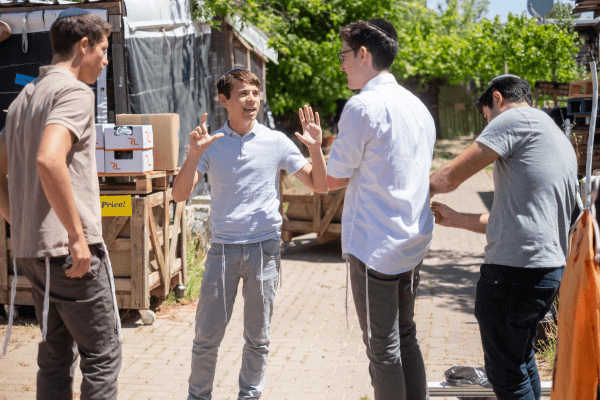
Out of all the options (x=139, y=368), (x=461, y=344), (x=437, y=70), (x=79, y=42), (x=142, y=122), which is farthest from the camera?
(x=437, y=70)

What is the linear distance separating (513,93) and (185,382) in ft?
9.96

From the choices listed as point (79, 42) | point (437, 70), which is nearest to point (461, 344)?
point (79, 42)

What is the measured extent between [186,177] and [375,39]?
4.20 ft

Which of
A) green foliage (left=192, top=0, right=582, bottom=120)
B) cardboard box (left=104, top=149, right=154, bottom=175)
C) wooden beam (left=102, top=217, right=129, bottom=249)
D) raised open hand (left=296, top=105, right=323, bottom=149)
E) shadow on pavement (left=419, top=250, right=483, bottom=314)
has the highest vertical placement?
green foliage (left=192, top=0, right=582, bottom=120)

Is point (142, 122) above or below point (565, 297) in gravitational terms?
above

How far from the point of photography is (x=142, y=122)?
5.95 metres

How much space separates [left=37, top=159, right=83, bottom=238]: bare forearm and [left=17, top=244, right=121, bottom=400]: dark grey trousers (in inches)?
7.9

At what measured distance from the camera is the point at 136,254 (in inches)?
224

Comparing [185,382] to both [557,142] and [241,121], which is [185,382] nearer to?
[241,121]

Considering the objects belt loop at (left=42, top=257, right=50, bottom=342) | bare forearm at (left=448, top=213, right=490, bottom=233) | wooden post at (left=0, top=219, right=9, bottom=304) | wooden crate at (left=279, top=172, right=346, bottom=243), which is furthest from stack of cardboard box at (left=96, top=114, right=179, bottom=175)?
wooden crate at (left=279, top=172, right=346, bottom=243)

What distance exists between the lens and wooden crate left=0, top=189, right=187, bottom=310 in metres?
5.69

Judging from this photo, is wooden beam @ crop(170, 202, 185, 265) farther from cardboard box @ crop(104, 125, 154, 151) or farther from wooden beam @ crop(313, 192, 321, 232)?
wooden beam @ crop(313, 192, 321, 232)

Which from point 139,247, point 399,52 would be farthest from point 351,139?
point 399,52

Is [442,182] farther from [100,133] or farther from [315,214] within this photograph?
[315,214]
